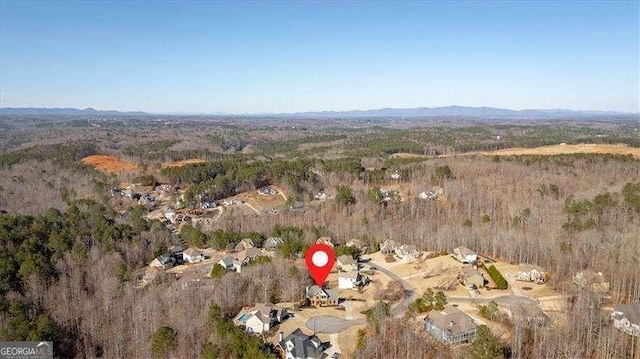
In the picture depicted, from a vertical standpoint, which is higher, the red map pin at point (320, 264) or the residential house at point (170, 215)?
the red map pin at point (320, 264)

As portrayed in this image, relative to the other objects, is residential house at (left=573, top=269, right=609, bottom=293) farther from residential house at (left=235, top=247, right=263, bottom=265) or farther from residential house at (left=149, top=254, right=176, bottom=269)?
residential house at (left=149, top=254, right=176, bottom=269)

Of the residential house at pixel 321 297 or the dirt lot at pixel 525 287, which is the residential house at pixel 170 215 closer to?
the residential house at pixel 321 297

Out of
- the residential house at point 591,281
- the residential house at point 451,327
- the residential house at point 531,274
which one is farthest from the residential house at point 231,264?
the residential house at point 591,281

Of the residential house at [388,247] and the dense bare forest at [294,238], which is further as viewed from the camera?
the residential house at [388,247]

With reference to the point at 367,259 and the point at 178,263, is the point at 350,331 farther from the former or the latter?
the point at 178,263

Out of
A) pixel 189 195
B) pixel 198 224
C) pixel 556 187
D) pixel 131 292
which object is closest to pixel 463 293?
pixel 131 292

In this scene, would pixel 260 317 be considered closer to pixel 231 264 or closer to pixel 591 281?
pixel 231 264
